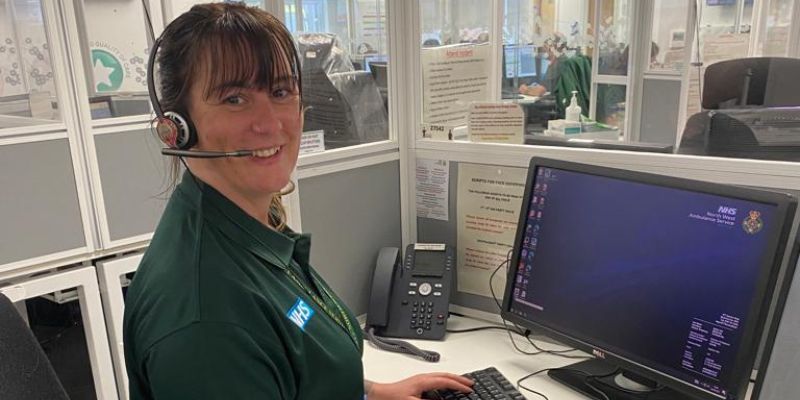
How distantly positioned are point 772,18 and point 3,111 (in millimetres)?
4458

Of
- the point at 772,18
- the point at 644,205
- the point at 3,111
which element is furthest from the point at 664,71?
the point at 3,111

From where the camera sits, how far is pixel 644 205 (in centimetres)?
117

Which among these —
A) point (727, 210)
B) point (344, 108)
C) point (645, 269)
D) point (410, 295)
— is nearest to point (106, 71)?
point (344, 108)

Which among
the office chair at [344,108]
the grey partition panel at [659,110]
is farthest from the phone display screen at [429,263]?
the grey partition panel at [659,110]

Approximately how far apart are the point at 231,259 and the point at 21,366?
347 millimetres

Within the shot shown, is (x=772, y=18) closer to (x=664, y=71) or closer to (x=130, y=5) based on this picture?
(x=664, y=71)

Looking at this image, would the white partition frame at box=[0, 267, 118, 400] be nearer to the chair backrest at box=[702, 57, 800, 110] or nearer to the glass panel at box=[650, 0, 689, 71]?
the chair backrest at box=[702, 57, 800, 110]

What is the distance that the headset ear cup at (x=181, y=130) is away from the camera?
0.80 metres

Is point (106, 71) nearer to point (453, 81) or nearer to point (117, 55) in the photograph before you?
point (117, 55)

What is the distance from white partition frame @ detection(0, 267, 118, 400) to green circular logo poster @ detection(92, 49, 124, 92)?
22.2 inches

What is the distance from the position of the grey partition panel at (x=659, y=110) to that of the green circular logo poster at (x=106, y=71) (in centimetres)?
342

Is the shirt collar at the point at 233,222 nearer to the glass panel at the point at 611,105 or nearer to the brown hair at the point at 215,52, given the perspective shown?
the brown hair at the point at 215,52

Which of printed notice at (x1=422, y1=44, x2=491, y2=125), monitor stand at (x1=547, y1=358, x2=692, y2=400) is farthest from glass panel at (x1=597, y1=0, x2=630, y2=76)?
monitor stand at (x1=547, y1=358, x2=692, y2=400)

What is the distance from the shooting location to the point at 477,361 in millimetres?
1381
